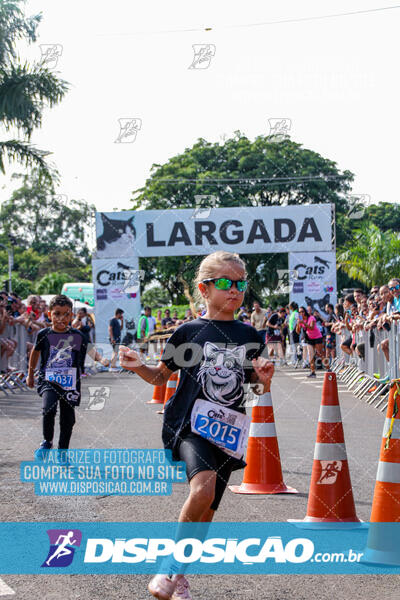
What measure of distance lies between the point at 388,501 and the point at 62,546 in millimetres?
1856

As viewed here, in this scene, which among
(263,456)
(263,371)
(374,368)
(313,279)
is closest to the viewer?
(263,371)

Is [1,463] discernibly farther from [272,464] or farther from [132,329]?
[132,329]

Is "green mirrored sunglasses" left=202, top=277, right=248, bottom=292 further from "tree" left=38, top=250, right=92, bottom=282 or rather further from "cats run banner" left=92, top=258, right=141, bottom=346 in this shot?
"tree" left=38, top=250, right=92, bottom=282

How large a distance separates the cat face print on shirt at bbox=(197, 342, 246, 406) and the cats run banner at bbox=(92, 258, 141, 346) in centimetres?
2238

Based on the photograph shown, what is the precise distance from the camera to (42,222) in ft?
267

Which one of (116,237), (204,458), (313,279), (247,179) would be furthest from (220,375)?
(247,179)

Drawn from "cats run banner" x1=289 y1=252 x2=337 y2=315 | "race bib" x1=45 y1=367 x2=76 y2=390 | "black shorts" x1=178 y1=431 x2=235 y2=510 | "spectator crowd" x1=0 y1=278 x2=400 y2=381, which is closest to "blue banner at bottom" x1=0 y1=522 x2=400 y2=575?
"black shorts" x1=178 y1=431 x2=235 y2=510

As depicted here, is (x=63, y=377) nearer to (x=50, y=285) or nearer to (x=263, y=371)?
(x=263, y=371)

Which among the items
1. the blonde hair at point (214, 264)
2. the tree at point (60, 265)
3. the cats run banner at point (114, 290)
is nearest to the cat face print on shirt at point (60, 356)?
the blonde hair at point (214, 264)

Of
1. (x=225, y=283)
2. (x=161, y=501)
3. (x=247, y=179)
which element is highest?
(x=247, y=179)

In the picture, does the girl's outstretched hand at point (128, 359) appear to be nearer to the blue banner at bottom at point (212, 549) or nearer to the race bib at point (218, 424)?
the race bib at point (218, 424)

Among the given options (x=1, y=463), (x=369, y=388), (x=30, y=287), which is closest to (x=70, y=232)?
(x=30, y=287)

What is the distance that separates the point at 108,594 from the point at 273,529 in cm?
153

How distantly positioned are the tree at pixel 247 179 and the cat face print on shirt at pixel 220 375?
41.0m
